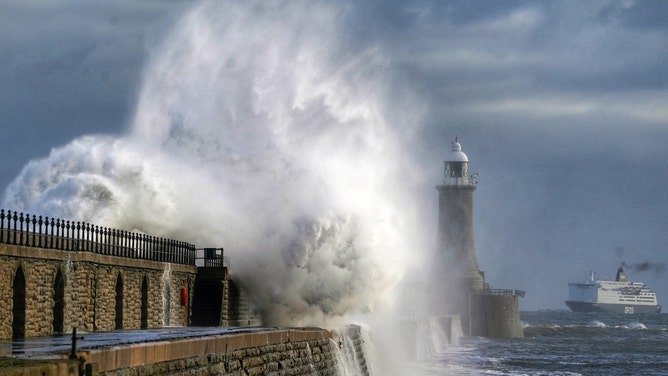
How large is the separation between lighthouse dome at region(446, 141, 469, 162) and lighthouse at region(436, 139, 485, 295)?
213 centimetres

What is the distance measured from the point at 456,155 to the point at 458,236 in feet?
22.7

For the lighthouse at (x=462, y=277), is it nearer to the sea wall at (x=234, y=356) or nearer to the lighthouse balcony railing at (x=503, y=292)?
the lighthouse balcony railing at (x=503, y=292)

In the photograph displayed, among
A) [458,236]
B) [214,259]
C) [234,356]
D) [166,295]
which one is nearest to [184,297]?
[166,295]

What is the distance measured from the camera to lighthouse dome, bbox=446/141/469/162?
102 metres

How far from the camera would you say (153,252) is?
3572 cm

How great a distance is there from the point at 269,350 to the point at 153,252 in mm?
11065

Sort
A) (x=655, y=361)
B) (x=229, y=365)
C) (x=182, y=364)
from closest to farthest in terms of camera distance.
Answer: (x=182, y=364)
(x=229, y=365)
(x=655, y=361)

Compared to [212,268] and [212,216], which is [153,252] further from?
[212,216]

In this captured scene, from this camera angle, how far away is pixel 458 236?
99.8 m

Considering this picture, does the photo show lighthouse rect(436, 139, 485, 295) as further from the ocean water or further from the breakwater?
the breakwater

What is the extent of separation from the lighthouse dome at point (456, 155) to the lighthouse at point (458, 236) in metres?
2.13

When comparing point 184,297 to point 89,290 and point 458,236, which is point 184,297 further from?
point 458,236

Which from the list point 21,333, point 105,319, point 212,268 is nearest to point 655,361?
point 212,268

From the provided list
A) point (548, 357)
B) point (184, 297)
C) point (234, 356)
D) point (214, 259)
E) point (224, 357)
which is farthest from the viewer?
point (548, 357)
